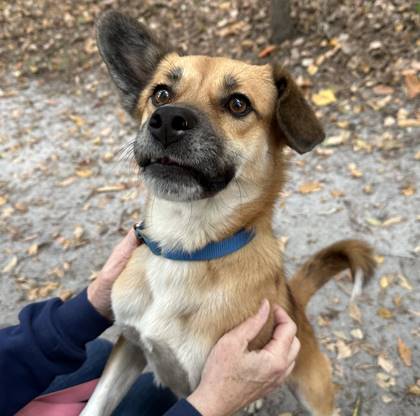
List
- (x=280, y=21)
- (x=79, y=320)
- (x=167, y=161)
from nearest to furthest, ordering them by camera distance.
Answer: (x=167, y=161), (x=79, y=320), (x=280, y=21)

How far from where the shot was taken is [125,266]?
2.21m

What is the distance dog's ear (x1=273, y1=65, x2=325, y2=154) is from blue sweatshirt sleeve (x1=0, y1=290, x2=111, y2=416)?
47.7 inches

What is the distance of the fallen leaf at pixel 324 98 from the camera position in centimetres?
471

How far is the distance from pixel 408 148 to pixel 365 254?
2.27m

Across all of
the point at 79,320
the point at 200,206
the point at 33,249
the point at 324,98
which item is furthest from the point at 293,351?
the point at 324,98

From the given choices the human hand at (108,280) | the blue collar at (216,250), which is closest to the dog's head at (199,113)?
the blue collar at (216,250)

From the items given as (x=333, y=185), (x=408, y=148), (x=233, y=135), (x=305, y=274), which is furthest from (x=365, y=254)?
(x=408, y=148)

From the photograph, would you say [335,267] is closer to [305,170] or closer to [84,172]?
[305,170]

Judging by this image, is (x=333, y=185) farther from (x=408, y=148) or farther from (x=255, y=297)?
(x=255, y=297)

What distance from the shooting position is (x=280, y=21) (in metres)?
5.13

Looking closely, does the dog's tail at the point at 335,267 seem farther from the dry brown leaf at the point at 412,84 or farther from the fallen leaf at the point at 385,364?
the dry brown leaf at the point at 412,84

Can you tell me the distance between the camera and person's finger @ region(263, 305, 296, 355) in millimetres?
1877

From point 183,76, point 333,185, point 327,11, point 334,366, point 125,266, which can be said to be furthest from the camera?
point 327,11

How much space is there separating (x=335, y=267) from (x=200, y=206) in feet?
2.86
